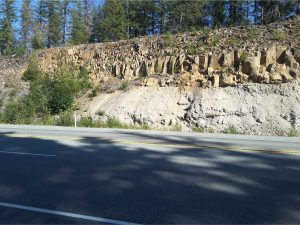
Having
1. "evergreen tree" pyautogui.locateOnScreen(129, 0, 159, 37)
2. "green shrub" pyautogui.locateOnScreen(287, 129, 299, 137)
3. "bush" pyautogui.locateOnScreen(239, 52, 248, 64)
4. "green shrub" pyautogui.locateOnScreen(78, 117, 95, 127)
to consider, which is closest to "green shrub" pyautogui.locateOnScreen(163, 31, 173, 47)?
"bush" pyautogui.locateOnScreen(239, 52, 248, 64)

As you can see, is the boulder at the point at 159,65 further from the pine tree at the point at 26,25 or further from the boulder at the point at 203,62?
the pine tree at the point at 26,25

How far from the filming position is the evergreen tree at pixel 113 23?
152 ft

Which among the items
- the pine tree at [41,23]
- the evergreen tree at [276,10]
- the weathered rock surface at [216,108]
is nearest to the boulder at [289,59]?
the weathered rock surface at [216,108]

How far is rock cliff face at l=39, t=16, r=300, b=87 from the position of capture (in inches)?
968

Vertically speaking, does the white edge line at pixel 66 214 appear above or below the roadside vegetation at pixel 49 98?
below

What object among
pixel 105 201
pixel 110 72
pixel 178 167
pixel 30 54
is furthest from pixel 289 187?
pixel 30 54

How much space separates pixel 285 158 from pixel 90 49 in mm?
28630

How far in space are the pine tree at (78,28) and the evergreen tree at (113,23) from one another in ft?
10.6

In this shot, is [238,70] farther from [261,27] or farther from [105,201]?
[105,201]

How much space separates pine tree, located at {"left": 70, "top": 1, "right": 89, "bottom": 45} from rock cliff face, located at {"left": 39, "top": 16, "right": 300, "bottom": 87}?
A: 1548 centimetres

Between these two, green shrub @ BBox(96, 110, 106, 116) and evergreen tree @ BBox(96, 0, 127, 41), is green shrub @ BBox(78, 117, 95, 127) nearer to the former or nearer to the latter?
green shrub @ BBox(96, 110, 106, 116)

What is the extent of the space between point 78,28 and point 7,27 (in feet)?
53.5

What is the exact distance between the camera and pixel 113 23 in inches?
1825

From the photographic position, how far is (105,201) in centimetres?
589
